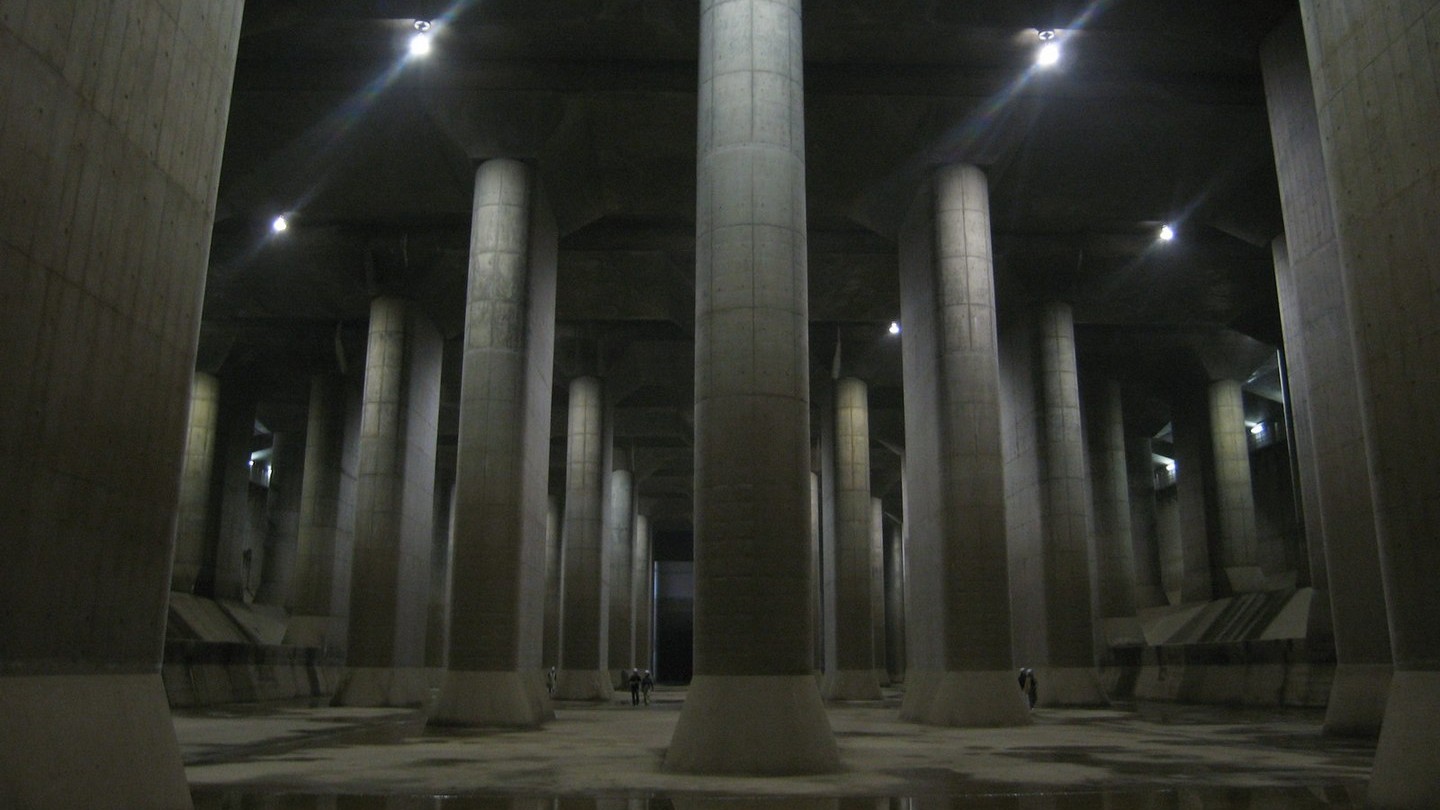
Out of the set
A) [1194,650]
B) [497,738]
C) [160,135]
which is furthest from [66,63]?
[1194,650]

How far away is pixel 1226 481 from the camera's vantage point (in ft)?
135

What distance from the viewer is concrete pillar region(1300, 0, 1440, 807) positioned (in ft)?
29.8

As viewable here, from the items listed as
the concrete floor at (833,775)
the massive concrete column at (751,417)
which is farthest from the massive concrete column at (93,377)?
the massive concrete column at (751,417)

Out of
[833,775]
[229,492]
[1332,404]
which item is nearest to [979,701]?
[1332,404]

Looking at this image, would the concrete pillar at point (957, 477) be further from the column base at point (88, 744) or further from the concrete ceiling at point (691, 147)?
the column base at point (88, 744)

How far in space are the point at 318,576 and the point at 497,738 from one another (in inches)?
862

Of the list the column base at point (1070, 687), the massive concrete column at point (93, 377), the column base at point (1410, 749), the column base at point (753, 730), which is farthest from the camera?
the column base at point (1070, 687)

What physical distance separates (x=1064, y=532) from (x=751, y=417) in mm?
19940

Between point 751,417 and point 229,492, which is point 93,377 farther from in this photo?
point 229,492

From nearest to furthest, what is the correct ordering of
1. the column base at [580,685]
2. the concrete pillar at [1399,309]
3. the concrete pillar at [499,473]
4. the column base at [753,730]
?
the concrete pillar at [1399,309] → the column base at [753,730] → the concrete pillar at [499,473] → the column base at [580,685]

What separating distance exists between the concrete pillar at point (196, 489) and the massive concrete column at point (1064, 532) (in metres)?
30.4

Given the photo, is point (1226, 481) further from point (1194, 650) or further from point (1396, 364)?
point (1396, 364)

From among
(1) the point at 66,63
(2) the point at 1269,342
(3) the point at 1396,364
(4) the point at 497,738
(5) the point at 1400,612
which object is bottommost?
(4) the point at 497,738

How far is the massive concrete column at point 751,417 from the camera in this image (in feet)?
41.4
